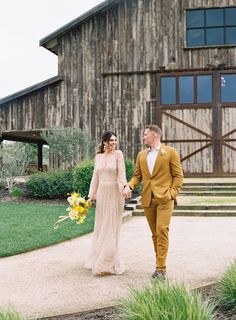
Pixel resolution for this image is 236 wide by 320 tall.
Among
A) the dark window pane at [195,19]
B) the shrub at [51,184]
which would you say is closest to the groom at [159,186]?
the shrub at [51,184]

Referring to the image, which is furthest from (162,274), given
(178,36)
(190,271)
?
(178,36)

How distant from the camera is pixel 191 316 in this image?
12.6 feet

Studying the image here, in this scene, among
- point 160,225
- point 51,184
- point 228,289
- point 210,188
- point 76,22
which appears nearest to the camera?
point 228,289

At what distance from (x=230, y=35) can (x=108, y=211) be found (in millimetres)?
14141

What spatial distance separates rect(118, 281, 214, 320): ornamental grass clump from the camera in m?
3.85

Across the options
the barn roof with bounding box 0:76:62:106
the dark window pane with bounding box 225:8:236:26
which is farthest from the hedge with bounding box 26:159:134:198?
the dark window pane with bounding box 225:8:236:26

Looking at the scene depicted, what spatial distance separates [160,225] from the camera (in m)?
6.02

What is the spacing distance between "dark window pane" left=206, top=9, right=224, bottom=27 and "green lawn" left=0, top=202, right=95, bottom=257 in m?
9.27

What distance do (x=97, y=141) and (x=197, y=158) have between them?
3827 mm

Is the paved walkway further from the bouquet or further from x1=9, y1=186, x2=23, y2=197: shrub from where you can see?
x1=9, y1=186, x2=23, y2=197: shrub

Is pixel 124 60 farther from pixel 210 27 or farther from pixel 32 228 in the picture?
pixel 32 228

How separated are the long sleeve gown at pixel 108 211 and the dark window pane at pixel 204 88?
12735mm

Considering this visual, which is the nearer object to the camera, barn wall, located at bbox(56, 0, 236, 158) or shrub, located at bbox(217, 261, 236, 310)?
shrub, located at bbox(217, 261, 236, 310)

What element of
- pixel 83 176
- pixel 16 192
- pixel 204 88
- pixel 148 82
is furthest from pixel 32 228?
pixel 204 88
